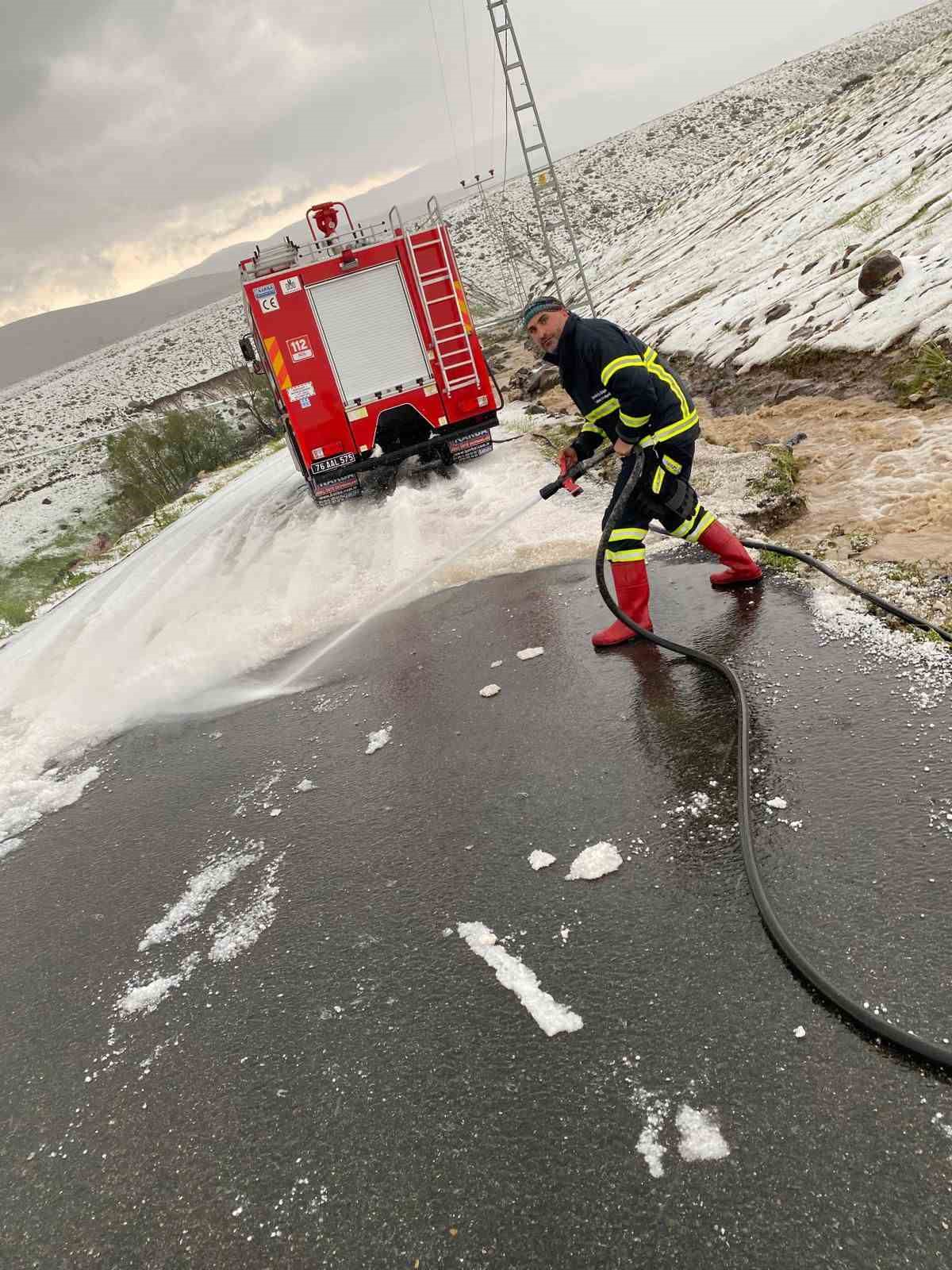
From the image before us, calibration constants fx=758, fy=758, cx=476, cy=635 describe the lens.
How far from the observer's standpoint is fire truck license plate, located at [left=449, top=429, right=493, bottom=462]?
920 cm

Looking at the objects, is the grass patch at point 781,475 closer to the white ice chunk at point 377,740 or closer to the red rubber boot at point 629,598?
the red rubber boot at point 629,598

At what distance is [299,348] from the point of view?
27.9 feet

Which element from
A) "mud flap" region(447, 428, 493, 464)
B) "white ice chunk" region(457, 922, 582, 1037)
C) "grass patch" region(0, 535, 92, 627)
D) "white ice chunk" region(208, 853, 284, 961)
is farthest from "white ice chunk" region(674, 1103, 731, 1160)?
"grass patch" region(0, 535, 92, 627)

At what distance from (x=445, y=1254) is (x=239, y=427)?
27976 millimetres

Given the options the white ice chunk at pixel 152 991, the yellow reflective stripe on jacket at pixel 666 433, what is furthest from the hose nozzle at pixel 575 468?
the white ice chunk at pixel 152 991

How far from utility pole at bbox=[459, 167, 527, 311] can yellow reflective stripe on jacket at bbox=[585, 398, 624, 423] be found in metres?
20.4

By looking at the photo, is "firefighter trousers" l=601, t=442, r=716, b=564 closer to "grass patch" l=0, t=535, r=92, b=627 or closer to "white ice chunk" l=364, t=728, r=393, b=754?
"white ice chunk" l=364, t=728, r=393, b=754

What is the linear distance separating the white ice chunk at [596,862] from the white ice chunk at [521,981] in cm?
39

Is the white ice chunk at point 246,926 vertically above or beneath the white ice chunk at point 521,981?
above

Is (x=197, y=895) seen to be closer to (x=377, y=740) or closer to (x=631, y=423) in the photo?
(x=377, y=740)

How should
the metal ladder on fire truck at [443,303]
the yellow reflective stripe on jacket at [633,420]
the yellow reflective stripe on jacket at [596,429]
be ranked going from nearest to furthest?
1. the yellow reflective stripe on jacket at [633,420]
2. the yellow reflective stripe on jacket at [596,429]
3. the metal ladder on fire truck at [443,303]

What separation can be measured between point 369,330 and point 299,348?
2.69 ft

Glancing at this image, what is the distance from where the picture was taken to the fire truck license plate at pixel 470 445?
9.20 metres

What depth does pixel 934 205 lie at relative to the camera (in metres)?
9.98
